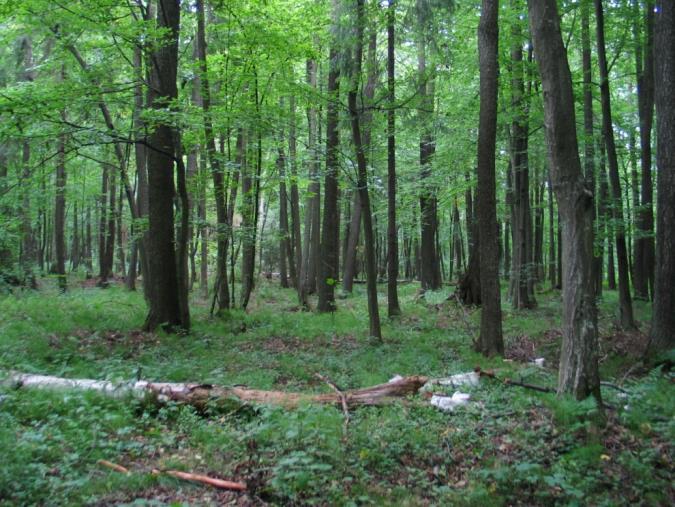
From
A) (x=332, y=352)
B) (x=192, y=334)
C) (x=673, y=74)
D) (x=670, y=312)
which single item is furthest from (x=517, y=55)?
(x=192, y=334)

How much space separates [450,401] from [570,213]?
2633 millimetres

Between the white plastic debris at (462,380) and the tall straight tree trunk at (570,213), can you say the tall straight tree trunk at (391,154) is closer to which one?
the tall straight tree trunk at (570,213)

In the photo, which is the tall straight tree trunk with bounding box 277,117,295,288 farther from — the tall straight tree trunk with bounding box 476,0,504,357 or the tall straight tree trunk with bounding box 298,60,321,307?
the tall straight tree trunk with bounding box 476,0,504,357

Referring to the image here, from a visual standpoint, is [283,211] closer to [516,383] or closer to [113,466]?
[516,383]

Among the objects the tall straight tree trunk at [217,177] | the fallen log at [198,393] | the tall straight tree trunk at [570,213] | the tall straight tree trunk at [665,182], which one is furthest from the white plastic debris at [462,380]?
the tall straight tree trunk at [217,177]

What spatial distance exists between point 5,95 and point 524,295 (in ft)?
49.4

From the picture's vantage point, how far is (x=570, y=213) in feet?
17.7

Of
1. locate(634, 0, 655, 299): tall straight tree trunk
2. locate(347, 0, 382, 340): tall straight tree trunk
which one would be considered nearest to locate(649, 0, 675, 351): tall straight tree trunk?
locate(634, 0, 655, 299): tall straight tree trunk

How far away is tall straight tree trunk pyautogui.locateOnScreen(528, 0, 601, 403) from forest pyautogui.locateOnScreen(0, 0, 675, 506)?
2 centimetres

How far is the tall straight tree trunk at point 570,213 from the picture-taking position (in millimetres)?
5367

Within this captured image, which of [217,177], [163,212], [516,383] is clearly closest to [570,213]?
[516,383]

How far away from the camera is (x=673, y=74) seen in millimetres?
8016

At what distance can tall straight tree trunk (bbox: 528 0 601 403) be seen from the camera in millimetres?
5367

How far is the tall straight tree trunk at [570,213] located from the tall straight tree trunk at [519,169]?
787 cm
